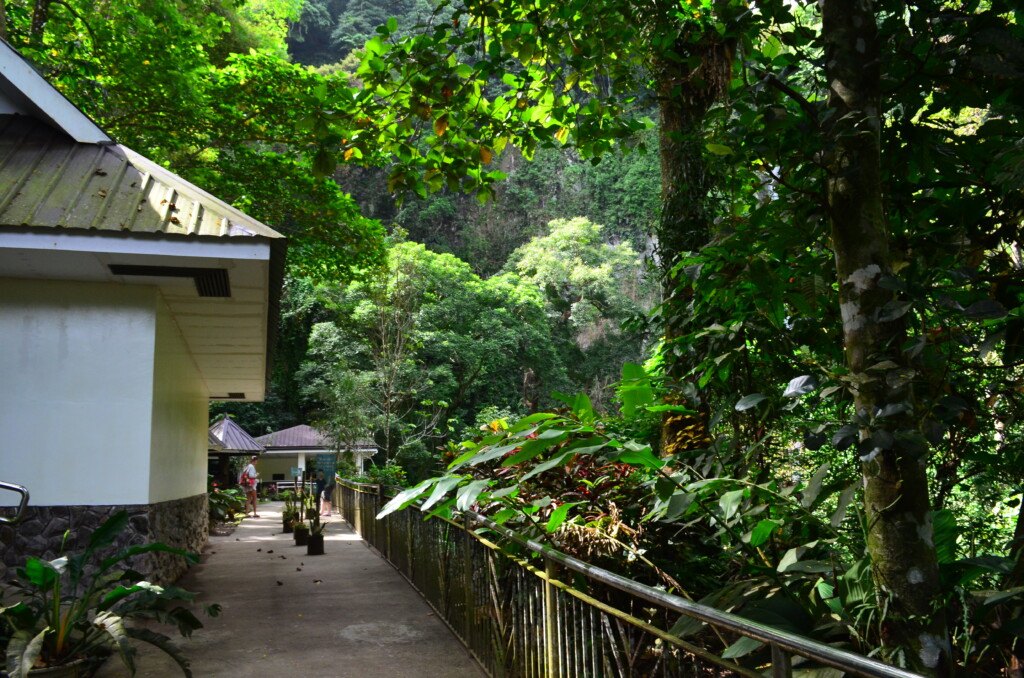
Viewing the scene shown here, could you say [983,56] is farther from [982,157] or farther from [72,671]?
[72,671]

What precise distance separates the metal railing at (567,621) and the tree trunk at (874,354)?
338mm

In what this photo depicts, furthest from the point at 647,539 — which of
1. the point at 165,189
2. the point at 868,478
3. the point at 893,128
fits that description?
the point at 165,189

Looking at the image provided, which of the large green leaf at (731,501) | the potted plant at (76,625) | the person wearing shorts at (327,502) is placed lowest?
the person wearing shorts at (327,502)

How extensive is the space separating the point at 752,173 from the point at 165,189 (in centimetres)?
571

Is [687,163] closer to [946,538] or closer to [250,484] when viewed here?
[946,538]

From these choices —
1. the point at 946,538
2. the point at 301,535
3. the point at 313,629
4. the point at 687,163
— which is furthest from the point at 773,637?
the point at 301,535

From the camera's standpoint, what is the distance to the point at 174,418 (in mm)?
9867

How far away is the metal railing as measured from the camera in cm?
207

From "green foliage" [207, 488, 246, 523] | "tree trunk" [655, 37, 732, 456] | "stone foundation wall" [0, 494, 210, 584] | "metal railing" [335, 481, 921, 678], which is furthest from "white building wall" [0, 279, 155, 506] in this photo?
"green foliage" [207, 488, 246, 523]

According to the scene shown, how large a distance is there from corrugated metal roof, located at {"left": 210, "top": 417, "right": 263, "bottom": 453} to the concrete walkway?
66.6ft

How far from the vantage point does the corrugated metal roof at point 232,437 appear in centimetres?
3120

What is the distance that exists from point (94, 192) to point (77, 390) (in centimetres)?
181

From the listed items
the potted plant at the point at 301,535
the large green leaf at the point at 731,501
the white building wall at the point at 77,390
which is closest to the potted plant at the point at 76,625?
the white building wall at the point at 77,390

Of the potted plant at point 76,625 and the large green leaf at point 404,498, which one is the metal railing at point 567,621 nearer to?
the large green leaf at point 404,498
